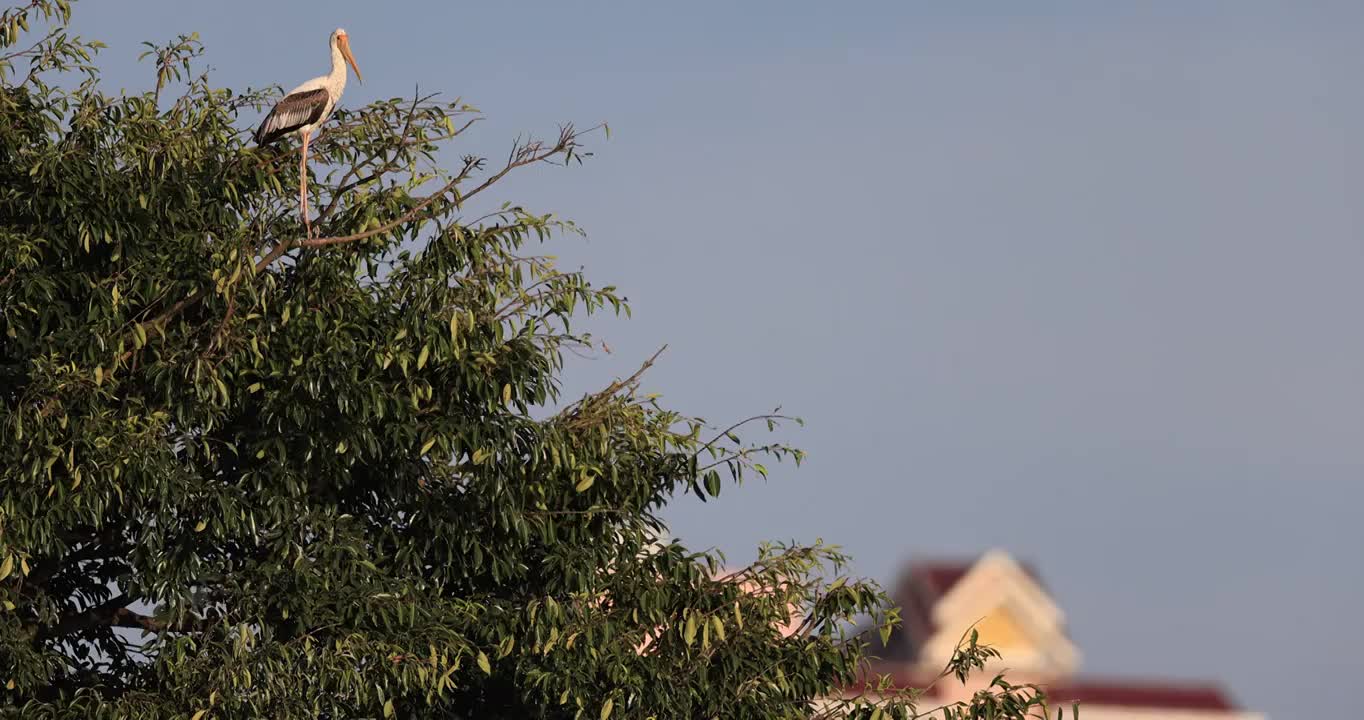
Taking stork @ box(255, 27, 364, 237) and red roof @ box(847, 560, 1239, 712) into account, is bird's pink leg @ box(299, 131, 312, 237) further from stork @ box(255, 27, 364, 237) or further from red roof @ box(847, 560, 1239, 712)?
red roof @ box(847, 560, 1239, 712)

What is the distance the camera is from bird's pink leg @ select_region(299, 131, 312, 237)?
12.6m

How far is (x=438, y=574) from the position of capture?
1263cm

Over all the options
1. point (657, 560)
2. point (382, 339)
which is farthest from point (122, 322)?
point (657, 560)

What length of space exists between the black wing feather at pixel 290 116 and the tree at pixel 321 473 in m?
0.14

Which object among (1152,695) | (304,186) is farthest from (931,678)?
(304,186)

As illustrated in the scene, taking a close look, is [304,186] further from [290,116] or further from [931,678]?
[931,678]

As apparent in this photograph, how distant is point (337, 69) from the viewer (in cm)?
1456

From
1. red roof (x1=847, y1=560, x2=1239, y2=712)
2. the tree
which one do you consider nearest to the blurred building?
red roof (x1=847, y1=560, x2=1239, y2=712)

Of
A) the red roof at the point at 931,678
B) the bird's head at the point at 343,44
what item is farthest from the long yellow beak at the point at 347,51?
the red roof at the point at 931,678

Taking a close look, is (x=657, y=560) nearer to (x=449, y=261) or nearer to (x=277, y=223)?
(x=449, y=261)

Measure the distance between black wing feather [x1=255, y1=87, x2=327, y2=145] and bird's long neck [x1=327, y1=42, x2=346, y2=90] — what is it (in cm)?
64

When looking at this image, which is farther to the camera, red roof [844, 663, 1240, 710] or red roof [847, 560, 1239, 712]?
red roof [844, 663, 1240, 710]

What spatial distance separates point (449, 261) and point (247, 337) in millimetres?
1472

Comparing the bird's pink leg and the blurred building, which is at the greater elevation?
the blurred building
